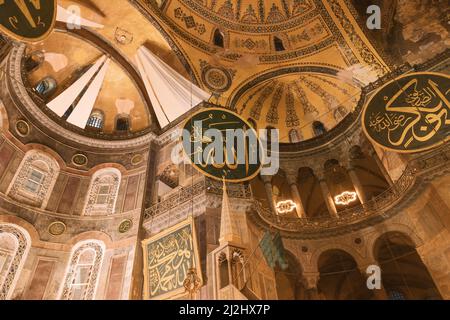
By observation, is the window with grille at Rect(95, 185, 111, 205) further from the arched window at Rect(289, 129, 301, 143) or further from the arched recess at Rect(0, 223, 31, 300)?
the arched window at Rect(289, 129, 301, 143)

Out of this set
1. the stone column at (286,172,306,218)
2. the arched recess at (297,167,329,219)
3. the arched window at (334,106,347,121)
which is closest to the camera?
the stone column at (286,172,306,218)

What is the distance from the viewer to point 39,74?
37.4 feet

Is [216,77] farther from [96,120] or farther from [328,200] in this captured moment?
[328,200]

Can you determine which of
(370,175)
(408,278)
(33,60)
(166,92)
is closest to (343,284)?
(408,278)

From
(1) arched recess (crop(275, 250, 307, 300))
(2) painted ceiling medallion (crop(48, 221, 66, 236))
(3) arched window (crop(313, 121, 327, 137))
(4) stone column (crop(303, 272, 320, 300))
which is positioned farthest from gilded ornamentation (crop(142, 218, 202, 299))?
(3) arched window (crop(313, 121, 327, 137))

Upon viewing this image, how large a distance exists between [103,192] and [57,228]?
1.88 m

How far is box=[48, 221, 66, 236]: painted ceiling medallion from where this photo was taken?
29.2ft

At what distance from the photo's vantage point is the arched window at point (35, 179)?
897 cm

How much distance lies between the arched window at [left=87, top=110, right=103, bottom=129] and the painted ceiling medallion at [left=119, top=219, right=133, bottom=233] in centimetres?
444

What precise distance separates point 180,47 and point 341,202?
27.4 ft

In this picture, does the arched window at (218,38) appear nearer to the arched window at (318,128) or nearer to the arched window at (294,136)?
the arched window at (294,136)

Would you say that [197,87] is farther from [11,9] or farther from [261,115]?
[11,9]

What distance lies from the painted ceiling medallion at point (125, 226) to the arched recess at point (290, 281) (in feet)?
15.0

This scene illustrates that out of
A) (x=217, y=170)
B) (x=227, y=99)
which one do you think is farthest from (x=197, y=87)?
(x=217, y=170)
